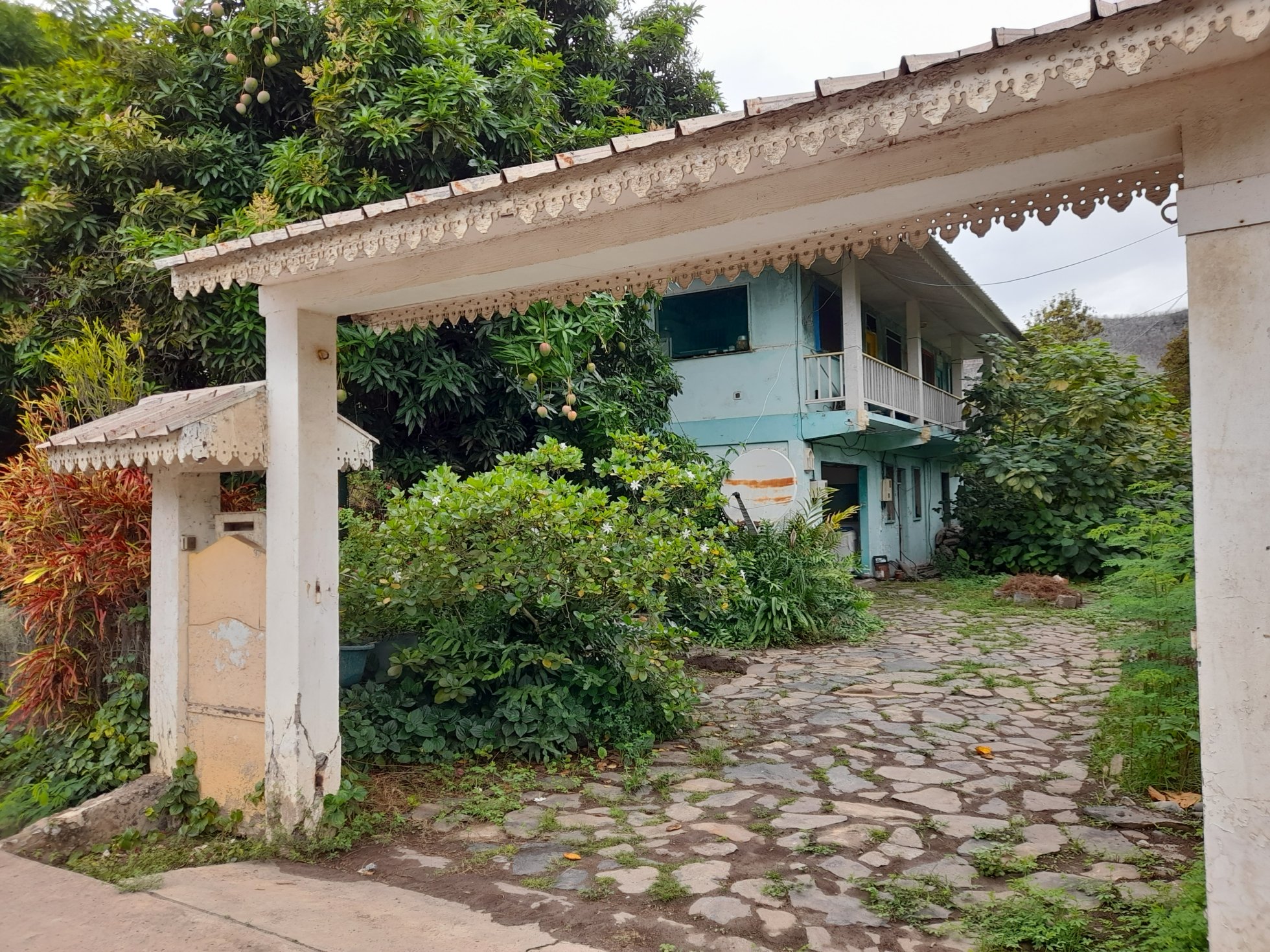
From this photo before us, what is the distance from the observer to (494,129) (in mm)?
7762

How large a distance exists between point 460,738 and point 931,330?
15.7 meters

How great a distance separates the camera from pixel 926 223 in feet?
10.5

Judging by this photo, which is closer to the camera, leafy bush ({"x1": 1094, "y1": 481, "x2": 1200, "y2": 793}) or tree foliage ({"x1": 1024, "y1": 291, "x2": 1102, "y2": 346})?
leafy bush ({"x1": 1094, "y1": 481, "x2": 1200, "y2": 793})

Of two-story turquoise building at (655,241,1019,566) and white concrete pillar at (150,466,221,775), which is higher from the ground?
two-story turquoise building at (655,241,1019,566)

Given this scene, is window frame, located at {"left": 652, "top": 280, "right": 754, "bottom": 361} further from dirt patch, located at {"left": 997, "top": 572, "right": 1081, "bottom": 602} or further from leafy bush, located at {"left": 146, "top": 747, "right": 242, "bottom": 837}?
leafy bush, located at {"left": 146, "top": 747, "right": 242, "bottom": 837}

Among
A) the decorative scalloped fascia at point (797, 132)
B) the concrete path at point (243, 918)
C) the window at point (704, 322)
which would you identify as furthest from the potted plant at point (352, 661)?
the window at point (704, 322)

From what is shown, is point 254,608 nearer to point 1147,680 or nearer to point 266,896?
point 266,896

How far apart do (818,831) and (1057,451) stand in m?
11.8

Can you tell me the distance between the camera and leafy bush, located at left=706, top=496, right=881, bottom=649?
29.7 feet

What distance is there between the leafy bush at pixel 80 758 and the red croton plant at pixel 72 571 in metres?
0.16

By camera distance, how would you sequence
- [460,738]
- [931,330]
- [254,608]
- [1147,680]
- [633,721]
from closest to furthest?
[254,608] → [1147,680] → [460,738] → [633,721] → [931,330]

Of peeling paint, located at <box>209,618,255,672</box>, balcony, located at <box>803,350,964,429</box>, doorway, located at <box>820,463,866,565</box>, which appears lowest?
peeling paint, located at <box>209,618,255,672</box>

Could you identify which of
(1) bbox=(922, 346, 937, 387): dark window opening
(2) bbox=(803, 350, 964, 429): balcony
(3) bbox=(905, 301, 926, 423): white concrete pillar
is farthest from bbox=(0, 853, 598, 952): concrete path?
(1) bbox=(922, 346, 937, 387): dark window opening

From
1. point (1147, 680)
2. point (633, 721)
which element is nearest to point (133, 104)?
point (633, 721)
